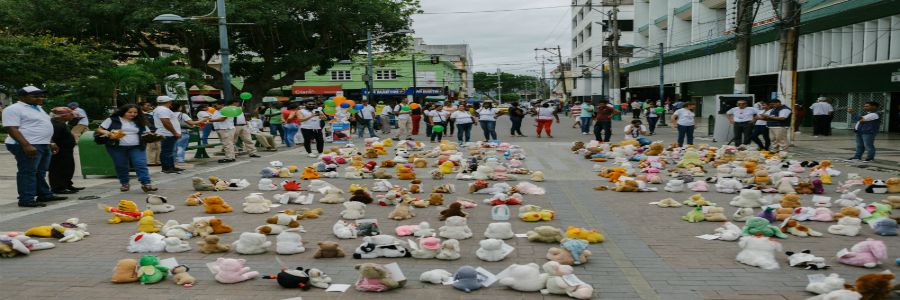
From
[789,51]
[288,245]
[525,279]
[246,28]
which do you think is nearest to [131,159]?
[288,245]

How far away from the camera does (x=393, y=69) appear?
68.9 m

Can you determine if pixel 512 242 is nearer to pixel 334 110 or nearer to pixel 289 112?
pixel 289 112

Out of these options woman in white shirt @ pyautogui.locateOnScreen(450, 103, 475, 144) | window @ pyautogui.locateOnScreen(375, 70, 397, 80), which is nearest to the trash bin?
woman in white shirt @ pyautogui.locateOnScreen(450, 103, 475, 144)

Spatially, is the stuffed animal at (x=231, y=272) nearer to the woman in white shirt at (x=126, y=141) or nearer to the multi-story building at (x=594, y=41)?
the woman in white shirt at (x=126, y=141)

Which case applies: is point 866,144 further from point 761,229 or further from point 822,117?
point 761,229

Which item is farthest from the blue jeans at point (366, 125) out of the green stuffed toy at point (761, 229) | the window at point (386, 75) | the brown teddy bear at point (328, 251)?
the window at point (386, 75)

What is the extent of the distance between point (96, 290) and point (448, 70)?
263ft

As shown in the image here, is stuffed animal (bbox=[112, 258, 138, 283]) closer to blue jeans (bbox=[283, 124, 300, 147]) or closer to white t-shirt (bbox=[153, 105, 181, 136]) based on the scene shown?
white t-shirt (bbox=[153, 105, 181, 136])

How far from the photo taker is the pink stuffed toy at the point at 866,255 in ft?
17.1

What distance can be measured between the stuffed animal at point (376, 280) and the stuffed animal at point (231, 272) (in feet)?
3.21

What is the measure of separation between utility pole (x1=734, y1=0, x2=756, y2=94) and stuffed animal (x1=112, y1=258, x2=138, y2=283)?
1855 cm

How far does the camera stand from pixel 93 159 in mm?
11172

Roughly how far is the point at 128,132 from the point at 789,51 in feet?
55.2

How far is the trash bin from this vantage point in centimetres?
1113
